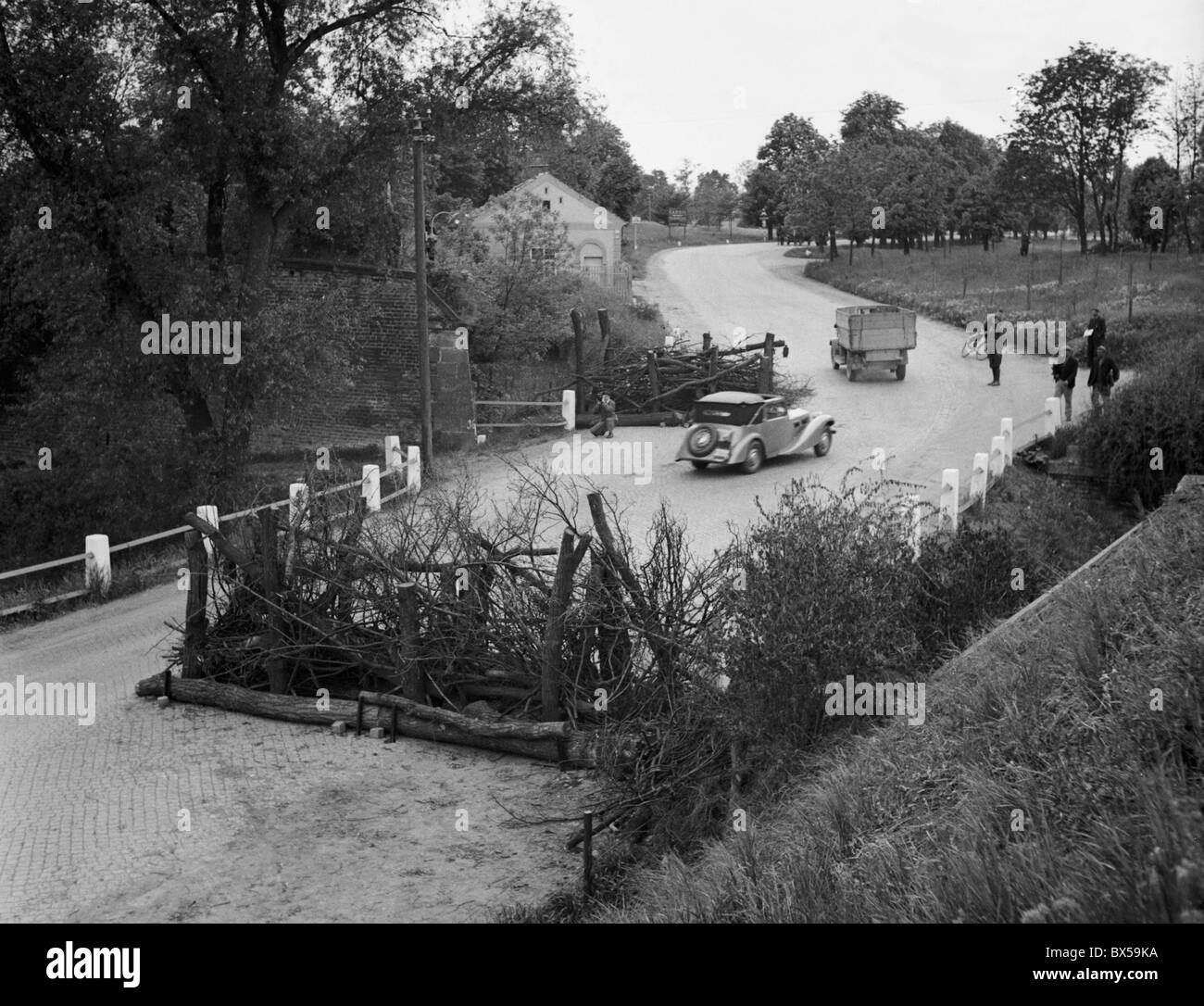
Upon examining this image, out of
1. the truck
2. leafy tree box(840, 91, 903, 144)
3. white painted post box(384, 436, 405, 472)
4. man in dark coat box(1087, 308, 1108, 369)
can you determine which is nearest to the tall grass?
man in dark coat box(1087, 308, 1108, 369)

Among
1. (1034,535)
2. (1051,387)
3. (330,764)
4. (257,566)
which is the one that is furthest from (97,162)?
(1051,387)

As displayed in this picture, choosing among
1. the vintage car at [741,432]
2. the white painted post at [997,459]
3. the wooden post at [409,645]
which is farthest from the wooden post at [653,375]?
the wooden post at [409,645]

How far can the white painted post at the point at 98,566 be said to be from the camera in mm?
19953

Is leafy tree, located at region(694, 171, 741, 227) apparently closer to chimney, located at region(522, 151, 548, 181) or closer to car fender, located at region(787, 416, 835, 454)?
chimney, located at region(522, 151, 548, 181)

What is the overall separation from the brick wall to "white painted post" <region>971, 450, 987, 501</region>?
47.4 feet

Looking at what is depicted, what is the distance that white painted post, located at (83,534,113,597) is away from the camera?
20.0 meters

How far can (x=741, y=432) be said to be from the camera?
2433cm

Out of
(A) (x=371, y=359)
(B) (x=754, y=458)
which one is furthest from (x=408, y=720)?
(A) (x=371, y=359)

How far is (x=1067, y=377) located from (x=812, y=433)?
190 inches

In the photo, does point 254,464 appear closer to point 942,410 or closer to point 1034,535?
point 942,410

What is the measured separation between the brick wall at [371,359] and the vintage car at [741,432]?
28.8 ft

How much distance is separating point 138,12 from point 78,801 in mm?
17315

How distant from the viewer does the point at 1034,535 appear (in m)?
19.0

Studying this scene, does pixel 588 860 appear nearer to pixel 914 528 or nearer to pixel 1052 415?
pixel 914 528
